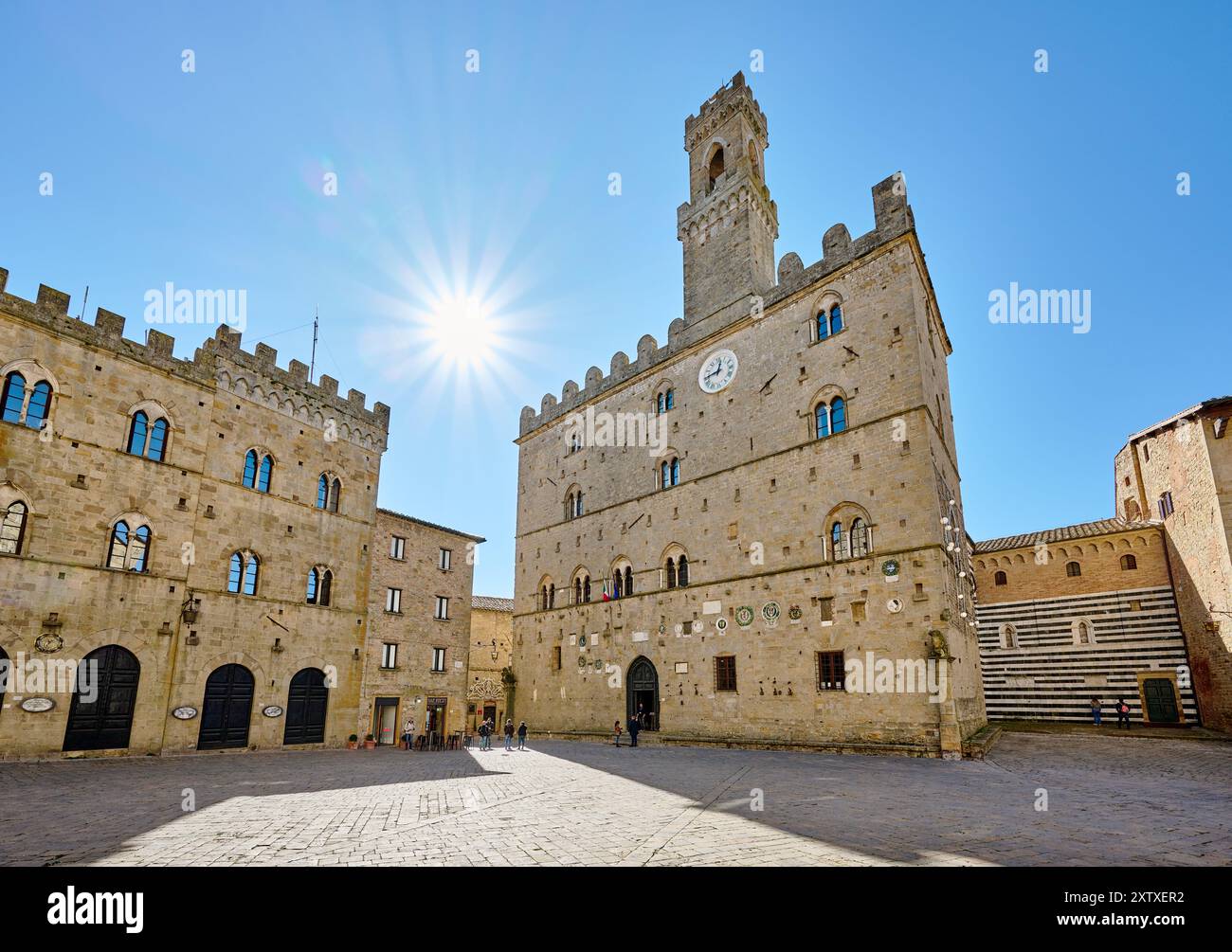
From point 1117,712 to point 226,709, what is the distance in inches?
1351

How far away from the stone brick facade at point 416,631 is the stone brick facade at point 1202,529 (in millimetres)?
29101

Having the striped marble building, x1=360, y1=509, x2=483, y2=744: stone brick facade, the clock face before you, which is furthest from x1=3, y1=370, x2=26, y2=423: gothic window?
the striped marble building

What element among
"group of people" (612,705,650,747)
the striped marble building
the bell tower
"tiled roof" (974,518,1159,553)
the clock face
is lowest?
"group of people" (612,705,650,747)

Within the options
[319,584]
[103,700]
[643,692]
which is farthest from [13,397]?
[643,692]

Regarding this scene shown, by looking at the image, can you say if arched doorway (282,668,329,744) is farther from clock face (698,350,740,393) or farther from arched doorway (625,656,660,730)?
clock face (698,350,740,393)

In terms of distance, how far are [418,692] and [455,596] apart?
4.36m

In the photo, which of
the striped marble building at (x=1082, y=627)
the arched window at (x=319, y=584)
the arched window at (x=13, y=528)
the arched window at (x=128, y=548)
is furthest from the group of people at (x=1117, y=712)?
the arched window at (x=13, y=528)

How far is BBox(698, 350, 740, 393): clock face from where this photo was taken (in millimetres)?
26125

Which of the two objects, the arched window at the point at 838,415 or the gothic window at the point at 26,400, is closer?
the gothic window at the point at 26,400

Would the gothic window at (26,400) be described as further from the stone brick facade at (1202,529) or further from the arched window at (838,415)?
the stone brick facade at (1202,529)

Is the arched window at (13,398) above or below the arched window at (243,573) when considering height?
above

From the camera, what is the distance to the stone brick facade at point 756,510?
1953 cm

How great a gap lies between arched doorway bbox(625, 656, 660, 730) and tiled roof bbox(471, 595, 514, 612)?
56.5 ft
